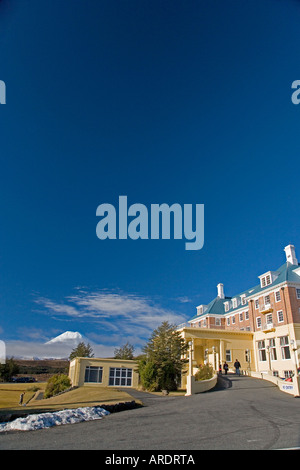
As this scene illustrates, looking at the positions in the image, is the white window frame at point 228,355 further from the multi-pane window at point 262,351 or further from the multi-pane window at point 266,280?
the multi-pane window at point 266,280

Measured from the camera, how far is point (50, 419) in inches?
428

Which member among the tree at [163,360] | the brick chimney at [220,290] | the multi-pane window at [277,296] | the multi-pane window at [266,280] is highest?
the brick chimney at [220,290]

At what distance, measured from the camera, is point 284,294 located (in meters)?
39.7

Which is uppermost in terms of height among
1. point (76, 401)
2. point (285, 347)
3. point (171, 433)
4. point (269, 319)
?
point (269, 319)

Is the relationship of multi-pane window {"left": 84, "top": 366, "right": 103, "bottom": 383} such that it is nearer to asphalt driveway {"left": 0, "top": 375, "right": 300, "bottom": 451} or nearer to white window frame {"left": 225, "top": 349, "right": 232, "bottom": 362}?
white window frame {"left": 225, "top": 349, "right": 232, "bottom": 362}

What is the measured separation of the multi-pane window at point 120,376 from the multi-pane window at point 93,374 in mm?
1352

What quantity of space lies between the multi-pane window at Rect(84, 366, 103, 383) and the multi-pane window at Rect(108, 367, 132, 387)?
1352 mm

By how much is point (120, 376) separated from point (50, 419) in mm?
31127

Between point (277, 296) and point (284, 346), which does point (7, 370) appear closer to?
point (284, 346)

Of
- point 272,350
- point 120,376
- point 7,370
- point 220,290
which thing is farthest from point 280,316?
point 7,370

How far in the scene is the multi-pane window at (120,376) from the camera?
39.5m

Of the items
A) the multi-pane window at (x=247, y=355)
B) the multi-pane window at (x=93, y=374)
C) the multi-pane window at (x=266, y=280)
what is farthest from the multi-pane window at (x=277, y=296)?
the multi-pane window at (x=93, y=374)
